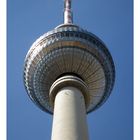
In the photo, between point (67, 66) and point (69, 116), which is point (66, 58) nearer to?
point (67, 66)

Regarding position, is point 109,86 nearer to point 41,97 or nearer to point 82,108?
point 41,97

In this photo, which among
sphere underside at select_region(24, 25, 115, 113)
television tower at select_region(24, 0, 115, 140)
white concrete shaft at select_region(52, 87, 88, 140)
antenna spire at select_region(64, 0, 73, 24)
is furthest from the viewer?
antenna spire at select_region(64, 0, 73, 24)

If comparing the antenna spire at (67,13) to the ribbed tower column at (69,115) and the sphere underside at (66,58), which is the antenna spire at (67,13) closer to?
the sphere underside at (66,58)

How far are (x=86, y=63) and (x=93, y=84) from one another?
8.22ft

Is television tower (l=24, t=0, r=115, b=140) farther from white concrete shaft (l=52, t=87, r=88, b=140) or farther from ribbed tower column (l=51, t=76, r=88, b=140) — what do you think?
white concrete shaft (l=52, t=87, r=88, b=140)

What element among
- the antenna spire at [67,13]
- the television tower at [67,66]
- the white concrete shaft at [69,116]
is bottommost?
the white concrete shaft at [69,116]

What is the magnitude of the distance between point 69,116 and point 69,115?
0.32 feet

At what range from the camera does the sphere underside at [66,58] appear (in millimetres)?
32250

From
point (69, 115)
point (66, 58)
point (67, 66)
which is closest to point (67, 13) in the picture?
point (66, 58)

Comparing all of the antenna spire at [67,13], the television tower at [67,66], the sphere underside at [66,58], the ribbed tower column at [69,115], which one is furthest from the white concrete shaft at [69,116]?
the antenna spire at [67,13]

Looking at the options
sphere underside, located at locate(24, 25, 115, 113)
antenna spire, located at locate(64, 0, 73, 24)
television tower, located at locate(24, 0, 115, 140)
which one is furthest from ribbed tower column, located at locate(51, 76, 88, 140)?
antenna spire, located at locate(64, 0, 73, 24)

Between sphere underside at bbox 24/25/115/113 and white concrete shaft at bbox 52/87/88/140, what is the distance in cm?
473

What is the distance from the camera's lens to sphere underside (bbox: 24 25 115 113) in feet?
106

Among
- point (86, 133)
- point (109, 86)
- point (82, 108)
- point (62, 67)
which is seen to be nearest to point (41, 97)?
point (62, 67)
